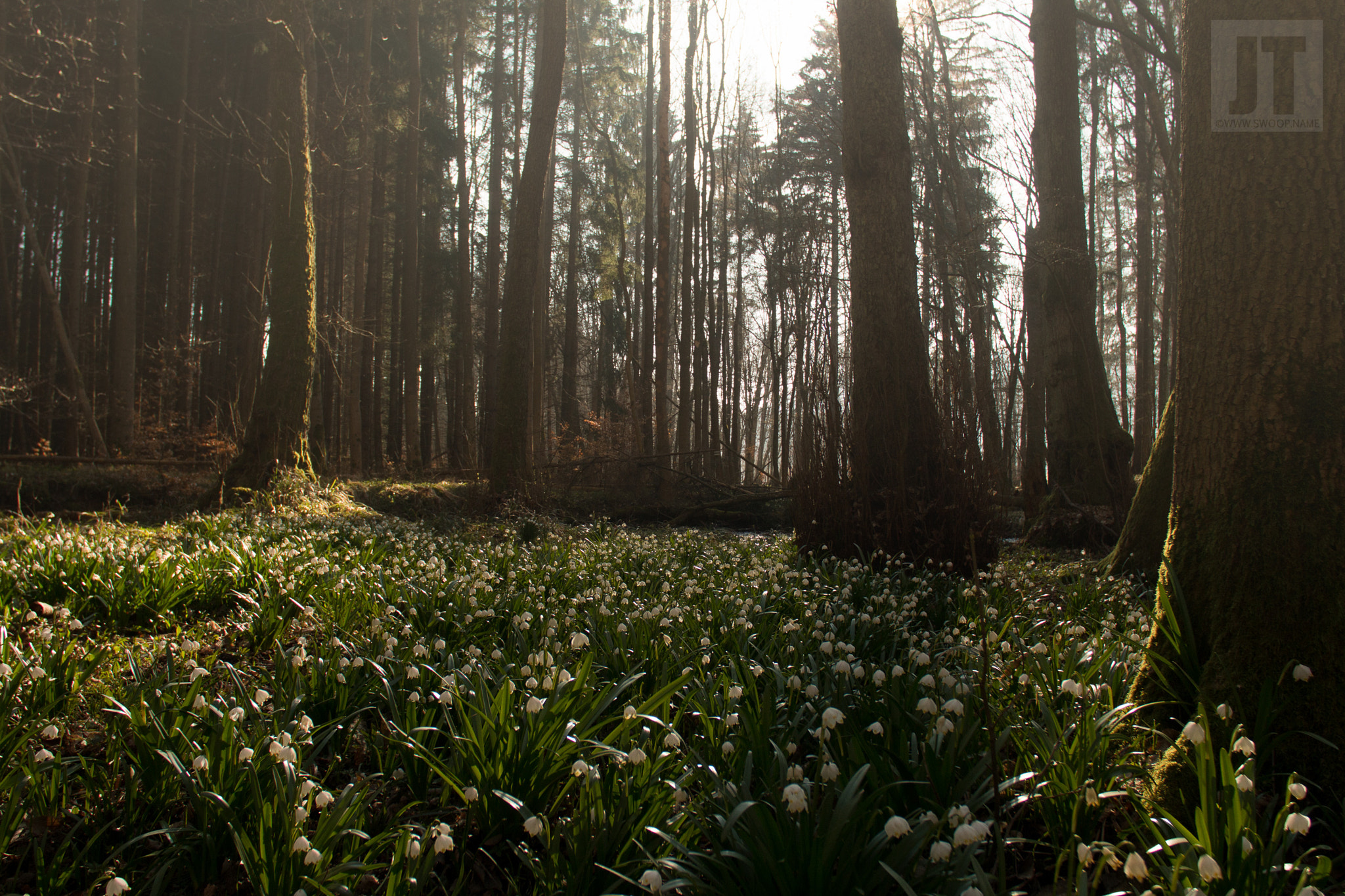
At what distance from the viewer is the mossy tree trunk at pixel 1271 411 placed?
2363 mm

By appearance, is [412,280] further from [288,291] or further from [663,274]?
[288,291]

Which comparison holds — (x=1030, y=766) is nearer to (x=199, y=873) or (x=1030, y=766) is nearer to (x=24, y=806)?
(x=199, y=873)

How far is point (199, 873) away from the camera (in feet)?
6.29

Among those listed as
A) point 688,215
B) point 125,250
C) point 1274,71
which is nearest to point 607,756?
point 1274,71

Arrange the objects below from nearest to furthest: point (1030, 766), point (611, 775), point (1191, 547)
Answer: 1. point (611, 775)
2. point (1030, 766)
3. point (1191, 547)

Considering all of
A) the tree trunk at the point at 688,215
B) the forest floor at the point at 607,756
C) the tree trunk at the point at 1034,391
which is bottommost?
the forest floor at the point at 607,756

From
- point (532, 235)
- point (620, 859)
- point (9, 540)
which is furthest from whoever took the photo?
point (532, 235)

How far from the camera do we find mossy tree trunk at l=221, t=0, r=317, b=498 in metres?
10.0

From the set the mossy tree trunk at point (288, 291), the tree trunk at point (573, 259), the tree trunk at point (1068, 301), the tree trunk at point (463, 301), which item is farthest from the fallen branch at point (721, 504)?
the tree trunk at point (573, 259)

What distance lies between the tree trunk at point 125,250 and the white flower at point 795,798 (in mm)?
17402

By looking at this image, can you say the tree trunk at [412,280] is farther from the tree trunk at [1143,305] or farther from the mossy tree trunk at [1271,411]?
the tree trunk at [1143,305]

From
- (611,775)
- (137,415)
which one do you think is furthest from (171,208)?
(611,775)

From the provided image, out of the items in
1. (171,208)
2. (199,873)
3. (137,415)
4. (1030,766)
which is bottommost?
(199,873)

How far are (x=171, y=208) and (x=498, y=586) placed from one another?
19.7m
